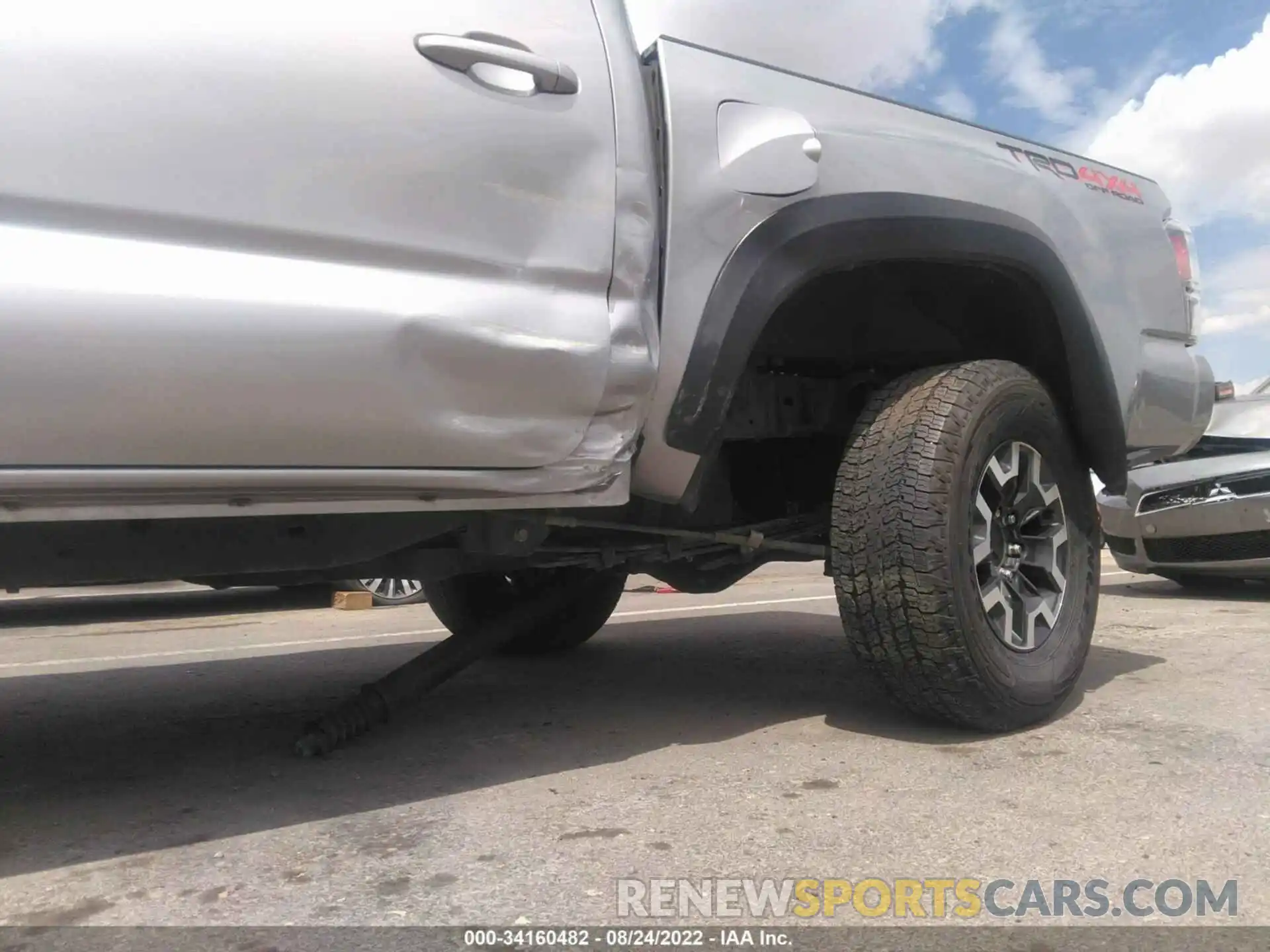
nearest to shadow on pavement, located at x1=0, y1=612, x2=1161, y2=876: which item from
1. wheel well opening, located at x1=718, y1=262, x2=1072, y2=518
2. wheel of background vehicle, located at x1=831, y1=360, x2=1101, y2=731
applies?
wheel of background vehicle, located at x1=831, y1=360, x2=1101, y2=731

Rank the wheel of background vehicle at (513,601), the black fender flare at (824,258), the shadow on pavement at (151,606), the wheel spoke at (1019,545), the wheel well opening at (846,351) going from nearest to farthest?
the black fender flare at (824,258), the wheel spoke at (1019,545), the wheel well opening at (846,351), the wheel of background vehicle at (513,601), the shadow on pavement at (151,606)

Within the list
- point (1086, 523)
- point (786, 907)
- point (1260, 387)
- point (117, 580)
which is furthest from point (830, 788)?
point (1260, 387)

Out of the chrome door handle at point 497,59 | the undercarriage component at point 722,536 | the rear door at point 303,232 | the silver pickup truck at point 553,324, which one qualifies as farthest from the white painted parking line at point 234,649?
the chrome door handle at point 497,59

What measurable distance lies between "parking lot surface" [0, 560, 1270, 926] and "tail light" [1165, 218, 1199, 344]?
1.20m

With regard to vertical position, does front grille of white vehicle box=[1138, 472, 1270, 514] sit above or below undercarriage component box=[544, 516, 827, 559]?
above

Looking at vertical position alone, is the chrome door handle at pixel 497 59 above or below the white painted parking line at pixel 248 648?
above

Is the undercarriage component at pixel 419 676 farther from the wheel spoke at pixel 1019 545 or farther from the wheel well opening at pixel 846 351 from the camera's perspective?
the wheel spoke at pixel 1019 545

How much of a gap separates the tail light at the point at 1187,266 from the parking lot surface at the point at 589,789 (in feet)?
3.93

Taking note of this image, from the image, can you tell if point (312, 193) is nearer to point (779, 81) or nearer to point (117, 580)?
point (117, 580)

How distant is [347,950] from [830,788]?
1086mm

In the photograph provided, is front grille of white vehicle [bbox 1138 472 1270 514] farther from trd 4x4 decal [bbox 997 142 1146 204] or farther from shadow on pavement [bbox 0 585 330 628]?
shadow on pavement [bbox 0 585 330 628]

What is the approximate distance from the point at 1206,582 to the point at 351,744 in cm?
651

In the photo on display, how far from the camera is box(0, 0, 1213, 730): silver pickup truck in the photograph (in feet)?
5.32

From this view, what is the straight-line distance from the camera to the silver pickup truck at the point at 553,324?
63.8 inches
